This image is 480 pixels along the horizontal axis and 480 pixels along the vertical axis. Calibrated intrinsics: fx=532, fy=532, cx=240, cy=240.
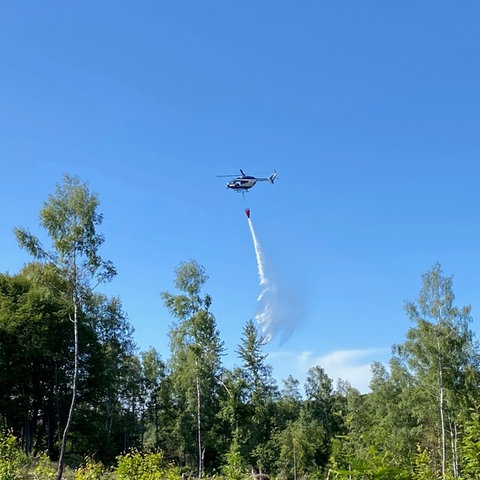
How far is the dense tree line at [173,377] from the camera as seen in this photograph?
30.0m

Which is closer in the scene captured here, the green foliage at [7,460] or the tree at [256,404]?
the green foliage at [7,460]

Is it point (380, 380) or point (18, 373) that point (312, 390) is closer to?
point (380, 380)

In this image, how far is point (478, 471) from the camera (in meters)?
7.60

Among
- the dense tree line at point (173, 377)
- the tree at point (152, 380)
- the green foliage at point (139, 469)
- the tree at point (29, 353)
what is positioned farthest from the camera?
the tree at point (152, 380)

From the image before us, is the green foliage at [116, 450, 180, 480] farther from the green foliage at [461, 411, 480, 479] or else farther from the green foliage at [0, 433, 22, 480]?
the green foliage at [461, 411, 480, 479]

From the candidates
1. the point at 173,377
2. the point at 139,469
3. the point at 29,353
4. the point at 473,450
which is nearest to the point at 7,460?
the point at 139,469

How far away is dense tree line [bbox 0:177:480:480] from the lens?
1180 inches

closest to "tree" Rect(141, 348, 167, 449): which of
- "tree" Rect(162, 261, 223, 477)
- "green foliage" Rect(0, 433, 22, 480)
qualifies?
"tree" Rect(162, 261, 223, 477)

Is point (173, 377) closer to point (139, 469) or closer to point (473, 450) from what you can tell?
point (139, 469)

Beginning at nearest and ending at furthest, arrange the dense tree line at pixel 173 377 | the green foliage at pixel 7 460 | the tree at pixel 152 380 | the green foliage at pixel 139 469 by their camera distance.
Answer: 1. the green foliage at pixel 7 460
2. the green foliage at pixel 139 469
3. the dense tree line at pixel 173 377
4. the tree at pixel 152 380

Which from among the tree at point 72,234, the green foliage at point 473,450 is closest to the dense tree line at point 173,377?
the tree at point 72,234

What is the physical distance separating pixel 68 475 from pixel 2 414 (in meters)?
16.9

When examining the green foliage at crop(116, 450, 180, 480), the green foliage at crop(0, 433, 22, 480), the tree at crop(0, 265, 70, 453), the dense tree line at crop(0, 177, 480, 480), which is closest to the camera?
the green foliage at crop(0, 433, 22, 480)

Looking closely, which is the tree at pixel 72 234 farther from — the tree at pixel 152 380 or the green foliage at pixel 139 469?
the tree at pixel 152 380
